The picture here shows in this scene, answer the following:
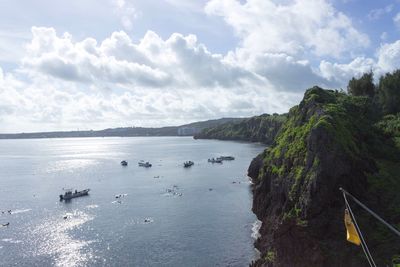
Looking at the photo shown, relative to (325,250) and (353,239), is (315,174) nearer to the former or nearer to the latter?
(325,250)

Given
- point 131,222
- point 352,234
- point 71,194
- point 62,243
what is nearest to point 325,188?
point 352,234

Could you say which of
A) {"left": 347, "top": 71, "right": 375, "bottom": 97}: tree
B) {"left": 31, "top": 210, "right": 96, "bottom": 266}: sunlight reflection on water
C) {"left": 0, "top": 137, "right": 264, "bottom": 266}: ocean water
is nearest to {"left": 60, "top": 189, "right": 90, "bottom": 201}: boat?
{"left": 0, "top": 137, "right": 264, "bottom": 266}: ocean water

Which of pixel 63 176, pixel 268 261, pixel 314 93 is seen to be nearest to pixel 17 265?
pixel 268 261

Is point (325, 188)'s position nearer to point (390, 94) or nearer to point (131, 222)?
point (131, 222)

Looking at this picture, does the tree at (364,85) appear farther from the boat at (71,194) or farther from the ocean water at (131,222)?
the boat at (71,194)

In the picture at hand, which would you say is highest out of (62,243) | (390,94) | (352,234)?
(390,94)
